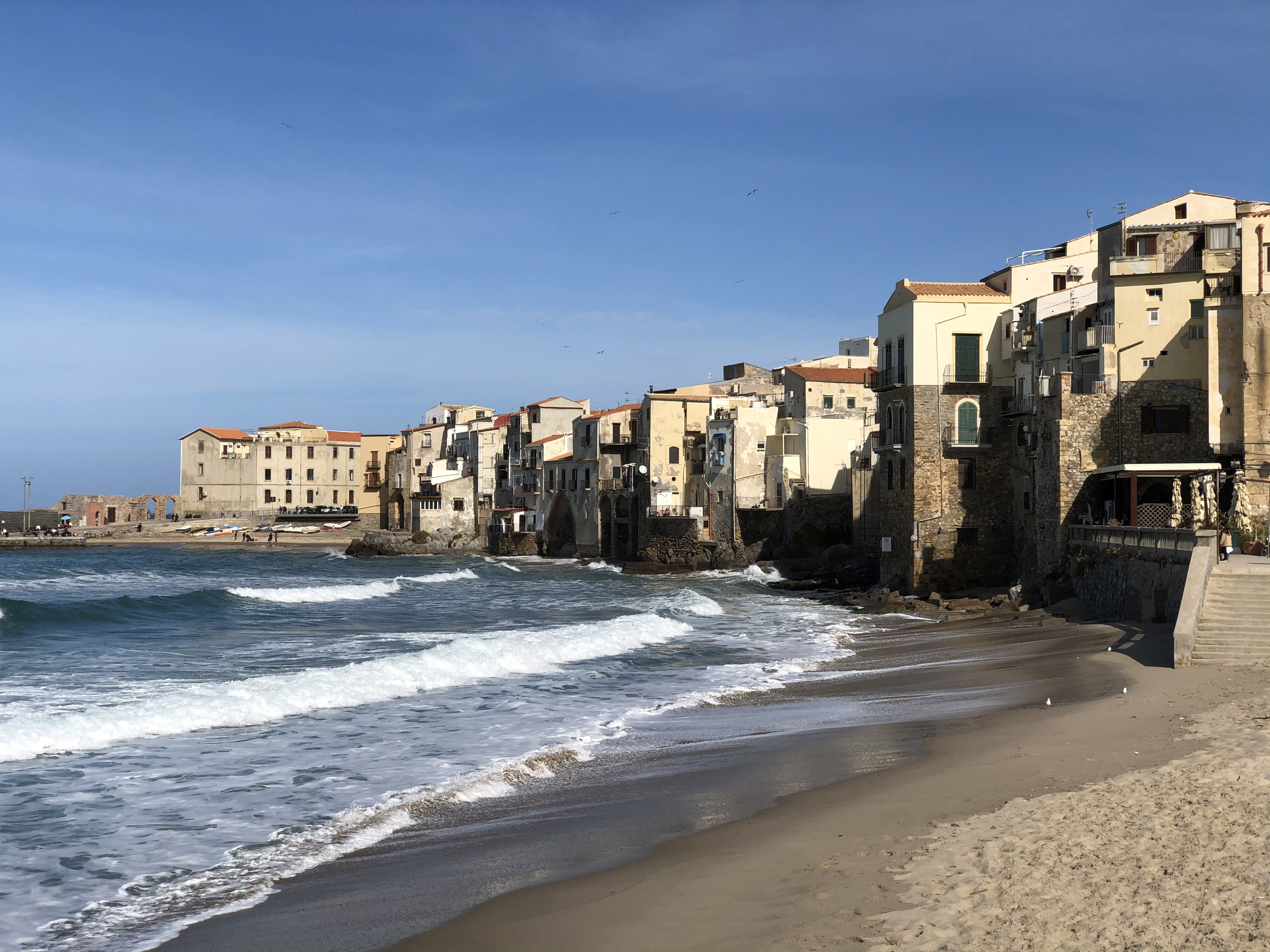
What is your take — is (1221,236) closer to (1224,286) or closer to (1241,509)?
(1224,286)

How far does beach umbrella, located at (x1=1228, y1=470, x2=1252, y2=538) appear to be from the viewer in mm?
25922

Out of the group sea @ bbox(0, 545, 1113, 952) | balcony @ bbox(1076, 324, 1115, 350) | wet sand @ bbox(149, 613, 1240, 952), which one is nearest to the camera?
wet sand @ bbox(149, 613, 1240, 952)

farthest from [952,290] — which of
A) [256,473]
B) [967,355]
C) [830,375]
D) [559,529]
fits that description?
[256,473]

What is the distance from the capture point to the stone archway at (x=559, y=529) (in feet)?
272

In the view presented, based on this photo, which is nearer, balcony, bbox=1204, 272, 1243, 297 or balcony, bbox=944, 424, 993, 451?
balcony, bbox=1204, 272, 1243, 297

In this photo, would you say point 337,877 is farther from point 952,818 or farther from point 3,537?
point 3,537

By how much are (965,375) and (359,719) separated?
29576 millimetres

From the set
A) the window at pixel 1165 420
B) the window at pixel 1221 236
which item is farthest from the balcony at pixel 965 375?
the window at pixel 1221 236

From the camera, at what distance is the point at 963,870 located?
24.1ft

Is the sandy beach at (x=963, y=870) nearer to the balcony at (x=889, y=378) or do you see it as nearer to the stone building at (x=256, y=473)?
the balcony at (x=889, y=378)

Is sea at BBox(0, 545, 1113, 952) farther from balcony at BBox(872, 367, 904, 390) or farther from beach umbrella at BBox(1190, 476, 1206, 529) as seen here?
balcony at BBox(872, 367, 904, 390)

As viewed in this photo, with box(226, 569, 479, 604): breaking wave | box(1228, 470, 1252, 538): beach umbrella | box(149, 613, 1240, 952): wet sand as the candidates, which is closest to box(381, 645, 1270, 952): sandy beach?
box(149, 613, 1240, 952): wet sand

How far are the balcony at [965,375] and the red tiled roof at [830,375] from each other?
23055 millimetres

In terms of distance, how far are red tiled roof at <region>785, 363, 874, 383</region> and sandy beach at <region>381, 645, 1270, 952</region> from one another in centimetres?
5357
